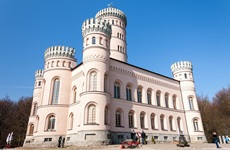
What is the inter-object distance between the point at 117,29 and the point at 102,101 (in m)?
22.5

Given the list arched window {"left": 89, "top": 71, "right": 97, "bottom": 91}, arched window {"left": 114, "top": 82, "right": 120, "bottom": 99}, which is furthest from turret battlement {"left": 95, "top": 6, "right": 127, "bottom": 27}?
arched window {"left": 89, "top": 71, "right": 97, "bottom": 91}

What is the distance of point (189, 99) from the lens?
37.3 metres

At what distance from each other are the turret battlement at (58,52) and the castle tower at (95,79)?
197 inches

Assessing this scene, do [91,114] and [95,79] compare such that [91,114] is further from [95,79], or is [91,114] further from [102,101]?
[95,79]

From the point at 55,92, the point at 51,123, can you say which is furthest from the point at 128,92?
the point at 51,123

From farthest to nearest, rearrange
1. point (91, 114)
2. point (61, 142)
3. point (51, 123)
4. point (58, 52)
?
point (58, 52), point (51, 123), point (61, 142), point (91, 114)

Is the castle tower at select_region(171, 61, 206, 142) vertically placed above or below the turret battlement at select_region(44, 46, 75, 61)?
below

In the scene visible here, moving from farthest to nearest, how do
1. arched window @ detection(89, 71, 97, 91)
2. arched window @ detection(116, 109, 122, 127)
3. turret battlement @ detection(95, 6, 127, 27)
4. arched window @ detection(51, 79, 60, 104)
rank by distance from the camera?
turret battlement @ detection(95, 6, 127, 27), arched window @ detection(51, 79, 60, 104), arched window @ detection(116, 109, 122, 127), arched window @ detection(89, 71, 97, 91)

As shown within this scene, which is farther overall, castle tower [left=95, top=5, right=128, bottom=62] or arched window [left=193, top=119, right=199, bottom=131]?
castle tower [left=95, top=5, right=128, bottom=62]

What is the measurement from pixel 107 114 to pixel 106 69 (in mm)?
6239

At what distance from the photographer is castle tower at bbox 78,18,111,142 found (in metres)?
22.0

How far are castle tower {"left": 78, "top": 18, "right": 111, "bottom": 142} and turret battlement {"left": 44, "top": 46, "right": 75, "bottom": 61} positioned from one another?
5016 mm

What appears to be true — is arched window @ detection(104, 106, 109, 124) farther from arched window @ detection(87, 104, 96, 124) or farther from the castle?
arched window @ detection(87, 104, 96, 124)

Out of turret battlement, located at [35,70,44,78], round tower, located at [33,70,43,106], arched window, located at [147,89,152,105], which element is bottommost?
arched window, located at [147,89,152,105]
